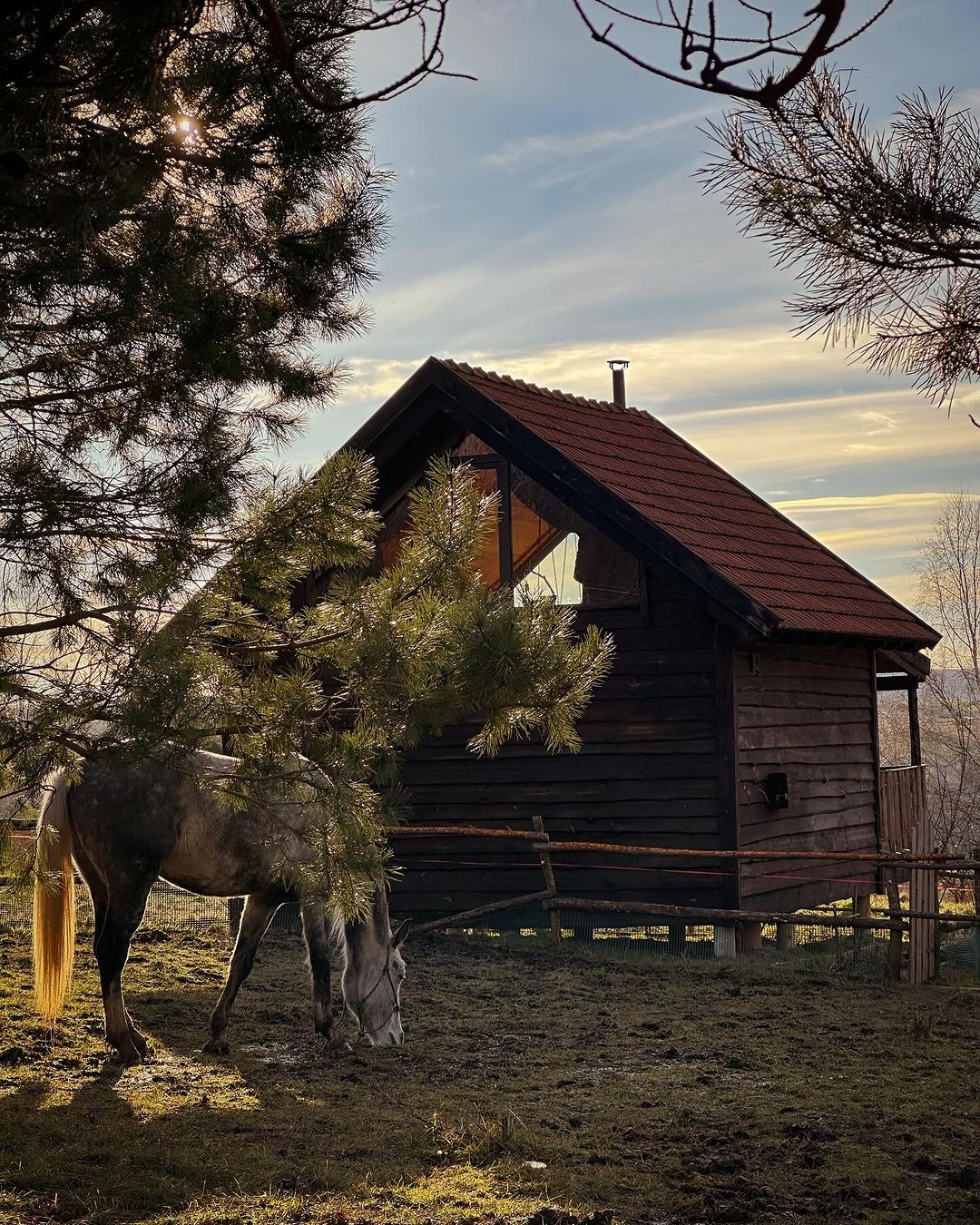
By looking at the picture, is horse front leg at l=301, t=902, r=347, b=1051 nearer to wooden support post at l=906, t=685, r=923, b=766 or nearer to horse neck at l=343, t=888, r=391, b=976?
horse neck at l=343, t=888, r=391, b=976

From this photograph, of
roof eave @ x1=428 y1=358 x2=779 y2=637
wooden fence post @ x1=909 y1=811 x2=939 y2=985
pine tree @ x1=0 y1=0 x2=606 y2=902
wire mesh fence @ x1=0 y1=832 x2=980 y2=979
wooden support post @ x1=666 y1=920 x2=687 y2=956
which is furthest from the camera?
wooden support post @ x1=666 y1=920 x2=687 y2=956

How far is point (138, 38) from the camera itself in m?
3.79

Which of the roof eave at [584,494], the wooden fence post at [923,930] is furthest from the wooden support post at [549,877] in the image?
the wooden fence post at [923,930]

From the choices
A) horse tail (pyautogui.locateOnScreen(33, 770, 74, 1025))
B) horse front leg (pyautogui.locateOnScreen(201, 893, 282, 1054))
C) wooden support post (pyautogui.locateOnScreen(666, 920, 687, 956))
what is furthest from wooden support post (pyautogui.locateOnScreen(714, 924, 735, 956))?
horse tail (pyautogui.locateOnScreen(33, 770, 74, 1025))

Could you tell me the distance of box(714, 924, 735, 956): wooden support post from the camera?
11.8 metres

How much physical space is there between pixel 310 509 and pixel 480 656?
104 cm

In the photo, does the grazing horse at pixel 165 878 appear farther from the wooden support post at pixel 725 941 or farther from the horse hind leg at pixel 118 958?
Answer: the wooden support post at pixel 725 941

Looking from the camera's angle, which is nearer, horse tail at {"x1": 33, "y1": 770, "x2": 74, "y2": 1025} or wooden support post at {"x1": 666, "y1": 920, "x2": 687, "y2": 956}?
horse tail at {"x1": 33, "y1": 770, "x2": 74, "y2": 1025}

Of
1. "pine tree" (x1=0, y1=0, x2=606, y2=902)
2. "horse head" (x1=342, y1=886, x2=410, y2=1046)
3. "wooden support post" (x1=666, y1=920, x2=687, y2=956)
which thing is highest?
"pine tree" (x1=0, y1=0, x2=606, y2=902)

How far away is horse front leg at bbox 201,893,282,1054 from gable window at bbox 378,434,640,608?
5.46 m

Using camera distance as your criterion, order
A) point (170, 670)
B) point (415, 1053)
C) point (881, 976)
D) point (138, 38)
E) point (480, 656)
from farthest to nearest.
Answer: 1. point (881, 976)
2. point (415, 1053)
3. point (480, 656)
4. point (170, 670)
5. point (138, 38)

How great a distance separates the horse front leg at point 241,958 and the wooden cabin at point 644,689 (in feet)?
16.1

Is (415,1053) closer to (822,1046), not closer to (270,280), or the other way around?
(822,1046)

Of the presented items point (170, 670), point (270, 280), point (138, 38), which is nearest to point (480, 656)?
point (170, 670)
